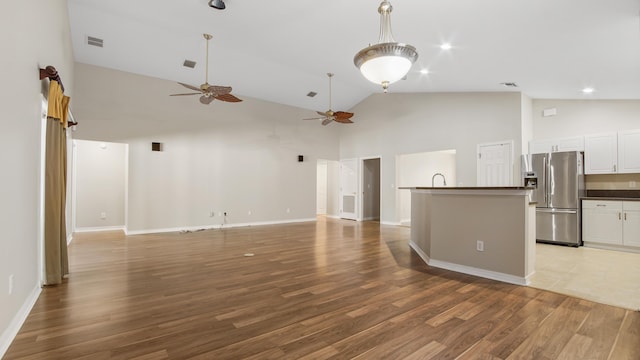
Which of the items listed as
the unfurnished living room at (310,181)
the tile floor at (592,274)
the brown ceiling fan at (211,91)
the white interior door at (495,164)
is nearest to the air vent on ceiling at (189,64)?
the unfurnished living room at (310,181)

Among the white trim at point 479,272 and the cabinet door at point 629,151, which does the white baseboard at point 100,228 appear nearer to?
the white trim at point 479,272

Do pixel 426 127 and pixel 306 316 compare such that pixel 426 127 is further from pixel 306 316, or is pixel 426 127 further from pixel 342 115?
pixel 306 316

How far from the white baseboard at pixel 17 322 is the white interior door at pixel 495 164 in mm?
7584

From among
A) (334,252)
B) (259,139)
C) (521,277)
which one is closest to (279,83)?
(259,139)

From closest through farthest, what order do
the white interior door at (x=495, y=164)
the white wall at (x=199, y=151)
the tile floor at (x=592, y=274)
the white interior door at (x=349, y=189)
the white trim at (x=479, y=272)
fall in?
the tile floor at (x=592, y=274) → the white trim at (x=479, y=272) → the white interior door at (x=495, y=164) → the white wall at (x=199, y=151) → the white interior door at (x=349, y=189)

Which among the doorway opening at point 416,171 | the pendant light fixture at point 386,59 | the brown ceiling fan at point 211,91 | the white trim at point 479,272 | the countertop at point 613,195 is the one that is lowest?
the white trim at point 479,272

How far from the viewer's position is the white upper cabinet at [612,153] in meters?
5.34

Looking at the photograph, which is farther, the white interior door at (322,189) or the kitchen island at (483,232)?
the white interior door at (322,189)

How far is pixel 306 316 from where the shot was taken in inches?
102

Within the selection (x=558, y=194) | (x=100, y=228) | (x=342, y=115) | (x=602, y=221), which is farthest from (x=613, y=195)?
(x=100, y=228)

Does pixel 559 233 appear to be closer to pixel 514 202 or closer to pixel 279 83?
pixel 514 202

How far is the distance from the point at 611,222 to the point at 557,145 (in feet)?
5.47

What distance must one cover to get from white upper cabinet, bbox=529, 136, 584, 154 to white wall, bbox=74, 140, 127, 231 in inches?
379

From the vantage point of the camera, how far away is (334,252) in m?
5.10
